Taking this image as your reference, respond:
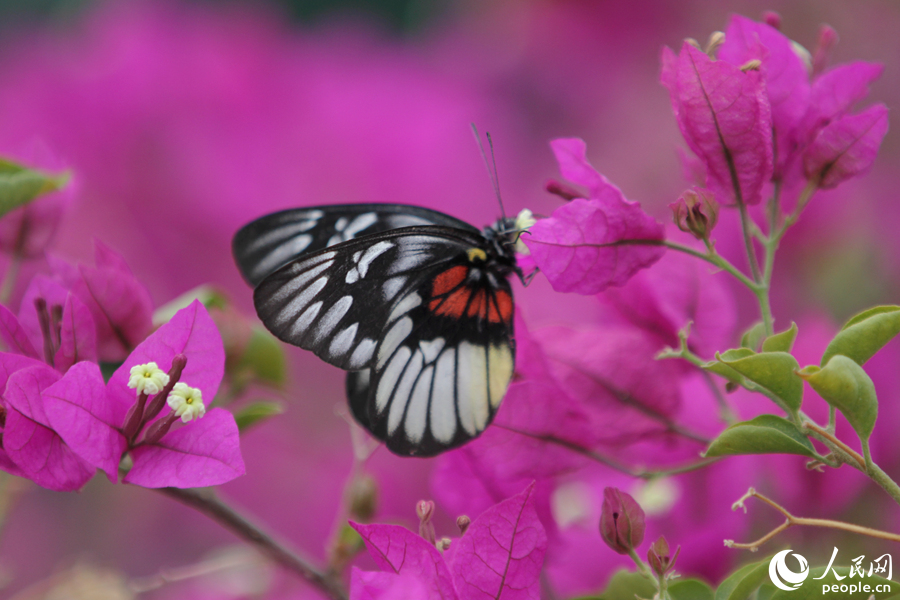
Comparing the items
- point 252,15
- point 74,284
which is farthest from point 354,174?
point 74,284

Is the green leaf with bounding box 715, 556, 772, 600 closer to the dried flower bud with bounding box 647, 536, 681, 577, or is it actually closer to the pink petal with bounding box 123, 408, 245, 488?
the dried flower bud with bounding box 647, 536, 681, 577

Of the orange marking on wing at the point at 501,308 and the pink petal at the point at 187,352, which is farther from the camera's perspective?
A: the orange marking on wing at the point at 501,308

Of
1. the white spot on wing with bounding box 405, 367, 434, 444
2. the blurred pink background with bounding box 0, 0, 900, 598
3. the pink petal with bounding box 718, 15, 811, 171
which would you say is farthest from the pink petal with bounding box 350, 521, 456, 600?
the blurred pink background with bounding box 0, 0, 900, 598

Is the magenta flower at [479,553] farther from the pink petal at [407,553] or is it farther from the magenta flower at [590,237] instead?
the magenta flower at [590,237]

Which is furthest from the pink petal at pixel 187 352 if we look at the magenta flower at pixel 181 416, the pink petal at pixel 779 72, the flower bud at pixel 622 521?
the pink petal at pixel 779 72

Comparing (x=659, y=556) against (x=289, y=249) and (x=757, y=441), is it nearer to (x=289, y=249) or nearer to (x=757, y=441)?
(x=757, y=441)
